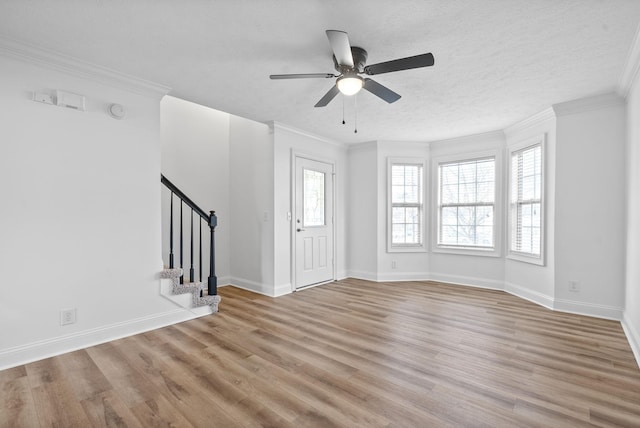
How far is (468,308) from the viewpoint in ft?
13.3

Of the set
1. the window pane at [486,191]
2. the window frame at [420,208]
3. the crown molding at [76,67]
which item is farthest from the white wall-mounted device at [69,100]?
the window pane at [486,191]

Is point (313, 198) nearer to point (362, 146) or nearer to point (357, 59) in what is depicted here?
point (362, 146)

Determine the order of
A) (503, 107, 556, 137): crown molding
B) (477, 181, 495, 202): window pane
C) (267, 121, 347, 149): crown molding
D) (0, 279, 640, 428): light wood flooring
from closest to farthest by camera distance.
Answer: (0, 279, 640, 428): light wood flooring < (503, 107, 556, 137): crown molding < (267, 121, 347, 149): crown molding < (477, 181, 495, 202): window pane

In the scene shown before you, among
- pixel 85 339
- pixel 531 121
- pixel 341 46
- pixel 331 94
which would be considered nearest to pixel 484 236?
pixel 531 121

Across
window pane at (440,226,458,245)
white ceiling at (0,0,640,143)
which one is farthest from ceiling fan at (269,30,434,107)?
window pane at (440,226,458,245)

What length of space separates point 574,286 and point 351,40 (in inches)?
153

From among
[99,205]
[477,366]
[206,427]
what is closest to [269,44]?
[99,205]

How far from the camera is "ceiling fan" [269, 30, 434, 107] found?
7.08ft

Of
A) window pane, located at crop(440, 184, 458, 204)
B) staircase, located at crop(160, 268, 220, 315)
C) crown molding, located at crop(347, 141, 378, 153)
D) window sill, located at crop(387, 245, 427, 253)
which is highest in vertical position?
crown molding, located at crop(347, 141, 378, 153)

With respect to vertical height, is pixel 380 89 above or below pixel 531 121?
below

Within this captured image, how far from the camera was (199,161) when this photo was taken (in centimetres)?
511

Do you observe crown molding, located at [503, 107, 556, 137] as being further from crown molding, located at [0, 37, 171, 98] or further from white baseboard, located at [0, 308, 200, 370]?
white baseboard, located at [0, 308, 200, 370]

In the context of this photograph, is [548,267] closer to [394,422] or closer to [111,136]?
[394,422]

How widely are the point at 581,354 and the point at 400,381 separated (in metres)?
1.73
